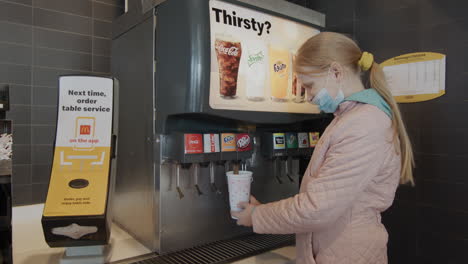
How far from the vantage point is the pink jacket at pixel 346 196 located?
3.02 feet

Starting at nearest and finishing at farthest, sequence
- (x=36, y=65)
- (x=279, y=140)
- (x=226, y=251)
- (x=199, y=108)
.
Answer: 1. (x=199, y=108)
2. (x=226, y=251)
3. (x=279, y=140)
4. (x=36, y=65)

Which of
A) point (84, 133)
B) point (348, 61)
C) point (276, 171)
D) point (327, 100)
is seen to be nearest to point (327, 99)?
point (327, 100)

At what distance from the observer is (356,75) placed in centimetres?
108

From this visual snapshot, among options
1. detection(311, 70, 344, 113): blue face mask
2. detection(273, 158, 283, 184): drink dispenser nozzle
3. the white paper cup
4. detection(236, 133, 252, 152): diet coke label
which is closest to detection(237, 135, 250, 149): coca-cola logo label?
detection(236, 133, 252, 152): diet coke label

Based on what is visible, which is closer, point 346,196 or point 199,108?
point 346,196

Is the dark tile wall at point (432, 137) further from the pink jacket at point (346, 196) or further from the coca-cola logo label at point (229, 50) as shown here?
the coca-cola logo label at point (229, 50)

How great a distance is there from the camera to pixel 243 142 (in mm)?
1437

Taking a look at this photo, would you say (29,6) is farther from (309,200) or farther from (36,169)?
(309,200)

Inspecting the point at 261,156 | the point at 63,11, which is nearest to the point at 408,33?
the point at 261,156

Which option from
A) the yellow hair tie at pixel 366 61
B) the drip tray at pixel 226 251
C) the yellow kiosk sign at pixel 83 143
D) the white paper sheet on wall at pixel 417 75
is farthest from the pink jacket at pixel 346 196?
the white paper sheet on wall at pixel 417 75

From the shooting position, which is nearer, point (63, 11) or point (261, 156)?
point (261, 156)

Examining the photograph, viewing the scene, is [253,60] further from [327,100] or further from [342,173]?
[342,173]

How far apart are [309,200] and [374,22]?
1.27m

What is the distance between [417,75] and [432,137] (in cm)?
31
